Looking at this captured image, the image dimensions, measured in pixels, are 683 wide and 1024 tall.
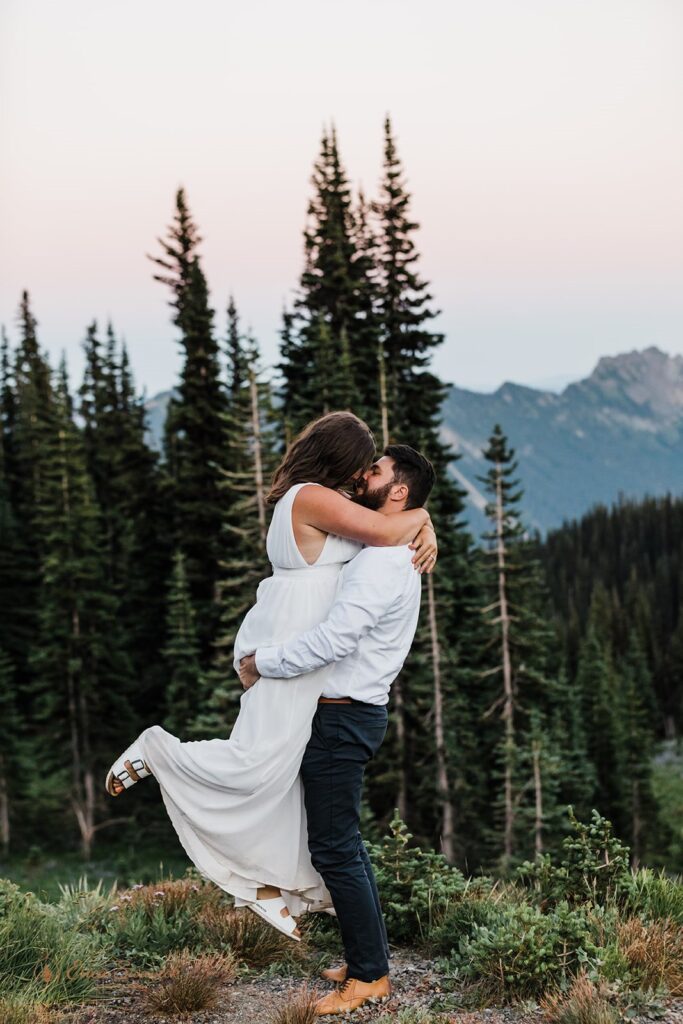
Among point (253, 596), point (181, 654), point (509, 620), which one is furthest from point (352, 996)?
point (181, 654)

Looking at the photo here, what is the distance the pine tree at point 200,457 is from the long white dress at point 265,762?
3622cm

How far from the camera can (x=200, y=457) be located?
43875 millimetres

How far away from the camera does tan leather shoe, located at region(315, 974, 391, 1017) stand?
461 centimetres

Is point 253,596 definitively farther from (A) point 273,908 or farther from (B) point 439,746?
(A) point 273,908

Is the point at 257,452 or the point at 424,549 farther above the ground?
the point at 257,452

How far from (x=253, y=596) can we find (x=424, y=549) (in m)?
24.1

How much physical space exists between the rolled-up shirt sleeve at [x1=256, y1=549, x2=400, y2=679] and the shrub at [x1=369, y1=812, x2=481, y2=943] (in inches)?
A: 74.7

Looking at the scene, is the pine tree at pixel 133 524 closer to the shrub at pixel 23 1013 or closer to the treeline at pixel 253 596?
the treeline at pixel 253 596

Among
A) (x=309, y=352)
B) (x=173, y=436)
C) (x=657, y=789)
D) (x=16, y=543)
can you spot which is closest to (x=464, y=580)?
(x=309, y=352)

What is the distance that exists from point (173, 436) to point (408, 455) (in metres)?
54.1

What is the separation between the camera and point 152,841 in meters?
43.7

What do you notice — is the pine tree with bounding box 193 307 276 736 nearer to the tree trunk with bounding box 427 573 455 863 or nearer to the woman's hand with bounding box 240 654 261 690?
the tree trunk with bounding box 427 573 455 863

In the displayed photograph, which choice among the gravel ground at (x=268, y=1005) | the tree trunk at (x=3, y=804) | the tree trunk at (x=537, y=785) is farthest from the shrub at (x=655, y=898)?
the tree trunk at (x=3, y=804)

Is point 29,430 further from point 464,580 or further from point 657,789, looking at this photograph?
point 657,789
